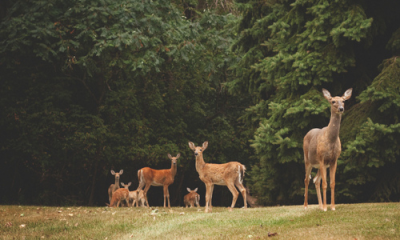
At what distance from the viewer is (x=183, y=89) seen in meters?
26.0

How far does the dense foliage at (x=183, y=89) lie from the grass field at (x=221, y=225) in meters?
4.32

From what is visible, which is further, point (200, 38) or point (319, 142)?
point (200, 38)

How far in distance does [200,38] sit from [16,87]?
7.44 metres

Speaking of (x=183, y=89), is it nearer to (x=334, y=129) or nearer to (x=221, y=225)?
(x=334, y=129)

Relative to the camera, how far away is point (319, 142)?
10.6 meters

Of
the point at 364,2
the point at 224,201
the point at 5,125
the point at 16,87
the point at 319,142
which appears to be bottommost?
the point at 224,201

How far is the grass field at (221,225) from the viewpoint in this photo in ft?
27.3

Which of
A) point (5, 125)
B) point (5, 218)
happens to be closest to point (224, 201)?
point (5, 125)

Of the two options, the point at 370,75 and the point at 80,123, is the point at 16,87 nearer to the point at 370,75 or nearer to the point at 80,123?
the point at 80,123

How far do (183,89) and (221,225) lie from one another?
1664cm

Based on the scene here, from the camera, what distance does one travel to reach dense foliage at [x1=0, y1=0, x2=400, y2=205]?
1491 centimetres

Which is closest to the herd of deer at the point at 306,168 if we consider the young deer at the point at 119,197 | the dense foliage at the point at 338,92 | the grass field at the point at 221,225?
the young deer at the point at 119,197

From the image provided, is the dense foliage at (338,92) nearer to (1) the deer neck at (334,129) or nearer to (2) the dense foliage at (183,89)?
(2) the dense foliage at (183,89)

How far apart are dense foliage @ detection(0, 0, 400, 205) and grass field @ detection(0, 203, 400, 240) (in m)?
4.32
